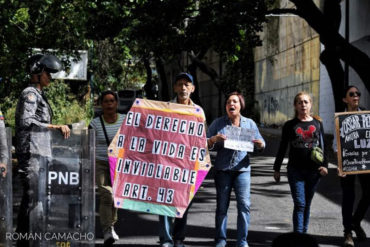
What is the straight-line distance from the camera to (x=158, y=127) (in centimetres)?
748

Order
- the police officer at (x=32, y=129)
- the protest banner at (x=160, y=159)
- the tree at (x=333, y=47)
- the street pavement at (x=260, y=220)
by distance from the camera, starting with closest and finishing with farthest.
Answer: the police officer at (x=32, y=129)
the protest banner at (x=160, y=159)
the street pavement at (x=260, y=220)
the tree at (x=333, y=47)

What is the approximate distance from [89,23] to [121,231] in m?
→ 13.7

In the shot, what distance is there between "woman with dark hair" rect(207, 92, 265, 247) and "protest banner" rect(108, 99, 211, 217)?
9.2 inches

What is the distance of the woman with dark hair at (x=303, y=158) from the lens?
25.2ft

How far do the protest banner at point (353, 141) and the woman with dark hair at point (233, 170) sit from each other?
1.14 metres

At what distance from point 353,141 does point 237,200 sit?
166cm

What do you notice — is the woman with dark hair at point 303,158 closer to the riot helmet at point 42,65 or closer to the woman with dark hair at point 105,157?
the woman with dark hair at point 105,157

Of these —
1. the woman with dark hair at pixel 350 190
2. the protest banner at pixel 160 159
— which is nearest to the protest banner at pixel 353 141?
the woman with dark hair at pixel 350 190

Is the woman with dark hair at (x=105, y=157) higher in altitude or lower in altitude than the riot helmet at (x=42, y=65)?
lower

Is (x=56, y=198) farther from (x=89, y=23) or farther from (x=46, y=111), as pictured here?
(x=89, y=23)

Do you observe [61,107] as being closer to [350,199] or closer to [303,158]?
[350,199]

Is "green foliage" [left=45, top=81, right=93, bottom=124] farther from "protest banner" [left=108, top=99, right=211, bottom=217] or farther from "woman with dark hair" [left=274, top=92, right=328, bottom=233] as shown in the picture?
"woman with dark hair" [left=274, top=92, right=328, bottom=233]

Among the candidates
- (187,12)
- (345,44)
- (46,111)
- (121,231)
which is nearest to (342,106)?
(345,44)

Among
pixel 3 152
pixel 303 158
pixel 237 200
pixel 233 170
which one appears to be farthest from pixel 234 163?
pixel 3 152
